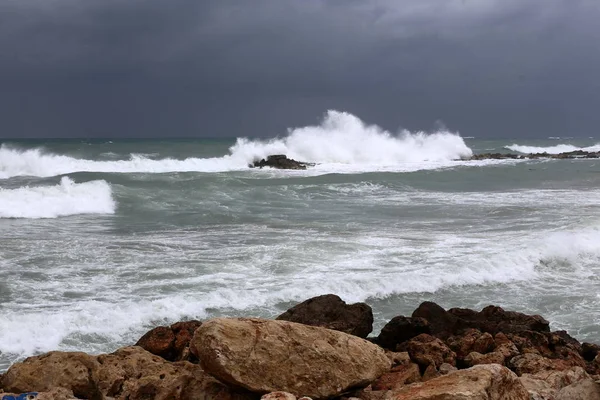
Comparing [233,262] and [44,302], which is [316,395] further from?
[233,262]

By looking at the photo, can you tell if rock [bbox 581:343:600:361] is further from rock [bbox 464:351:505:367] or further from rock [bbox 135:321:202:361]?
rock [bbox 135:321:202:361]

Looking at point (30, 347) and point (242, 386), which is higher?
point (242, 386)

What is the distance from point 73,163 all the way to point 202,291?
124 ft

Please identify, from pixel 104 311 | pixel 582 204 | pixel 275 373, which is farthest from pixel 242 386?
pixel 582 204

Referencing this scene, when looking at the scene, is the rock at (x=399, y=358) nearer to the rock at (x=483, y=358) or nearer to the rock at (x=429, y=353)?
the rock at (x=429, y=353)

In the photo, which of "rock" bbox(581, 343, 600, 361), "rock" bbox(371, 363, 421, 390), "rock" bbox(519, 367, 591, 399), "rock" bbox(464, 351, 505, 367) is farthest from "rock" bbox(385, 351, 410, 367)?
"rock" bbox(581, 343, 600, 361)

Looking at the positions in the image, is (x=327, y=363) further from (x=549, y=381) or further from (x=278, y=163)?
(x=278, y=163)

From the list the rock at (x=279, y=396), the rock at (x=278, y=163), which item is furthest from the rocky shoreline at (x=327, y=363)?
the rock at (x=278, y=163)

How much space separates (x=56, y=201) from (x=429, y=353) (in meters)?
17.6

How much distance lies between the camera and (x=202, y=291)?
9.62 meters

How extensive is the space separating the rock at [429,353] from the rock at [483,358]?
142mm

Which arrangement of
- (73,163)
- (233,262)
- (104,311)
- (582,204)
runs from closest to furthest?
(104,311), (233,262), (582,204), (73,163)

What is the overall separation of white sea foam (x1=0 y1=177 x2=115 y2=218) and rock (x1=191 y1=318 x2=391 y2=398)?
53.9 feet

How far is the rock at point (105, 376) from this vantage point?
16.2 feet
